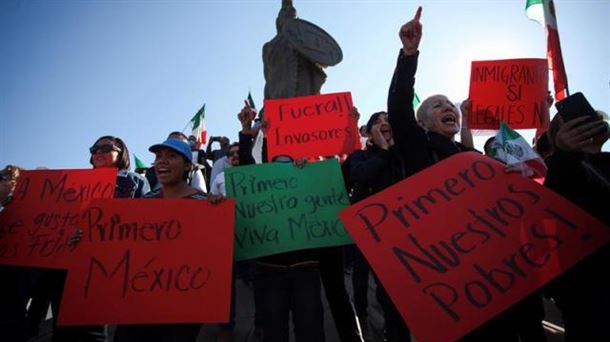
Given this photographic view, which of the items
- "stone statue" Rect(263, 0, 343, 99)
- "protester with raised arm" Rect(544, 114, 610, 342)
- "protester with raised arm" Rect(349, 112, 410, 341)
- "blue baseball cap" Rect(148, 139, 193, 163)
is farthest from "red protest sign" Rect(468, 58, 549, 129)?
"blue baseball cap" Rect(148, 139, 193, 163)

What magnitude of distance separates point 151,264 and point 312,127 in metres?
1.77

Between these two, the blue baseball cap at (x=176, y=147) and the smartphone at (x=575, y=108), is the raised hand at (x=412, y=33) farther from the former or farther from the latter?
the blue baseball cap at (x=176, y=147)

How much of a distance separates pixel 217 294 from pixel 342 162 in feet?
5.91

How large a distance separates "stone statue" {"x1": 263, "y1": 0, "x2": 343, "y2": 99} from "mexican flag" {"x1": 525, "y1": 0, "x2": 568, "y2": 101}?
9.13 feet

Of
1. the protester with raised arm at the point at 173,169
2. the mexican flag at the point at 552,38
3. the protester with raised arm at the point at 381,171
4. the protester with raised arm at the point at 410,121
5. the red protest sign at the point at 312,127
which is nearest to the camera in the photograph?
the protester with raised arm at the point at 410,121

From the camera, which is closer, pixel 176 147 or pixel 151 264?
pixel 151 264

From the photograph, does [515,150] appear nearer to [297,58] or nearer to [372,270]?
[372,270]

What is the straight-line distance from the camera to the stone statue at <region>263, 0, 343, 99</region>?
18.6 ft

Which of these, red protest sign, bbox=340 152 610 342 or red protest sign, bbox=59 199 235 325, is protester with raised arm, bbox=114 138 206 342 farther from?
red protest sign, bbox=340 152 610 342

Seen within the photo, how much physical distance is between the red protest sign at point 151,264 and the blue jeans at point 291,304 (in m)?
0.49

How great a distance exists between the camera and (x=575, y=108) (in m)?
1.48

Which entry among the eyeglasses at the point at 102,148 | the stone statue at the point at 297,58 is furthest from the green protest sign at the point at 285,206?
the stone statue at the point at 297,58

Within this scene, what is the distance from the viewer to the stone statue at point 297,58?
567cm

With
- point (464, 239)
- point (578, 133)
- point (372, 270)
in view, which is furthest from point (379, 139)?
point (578, 133)
